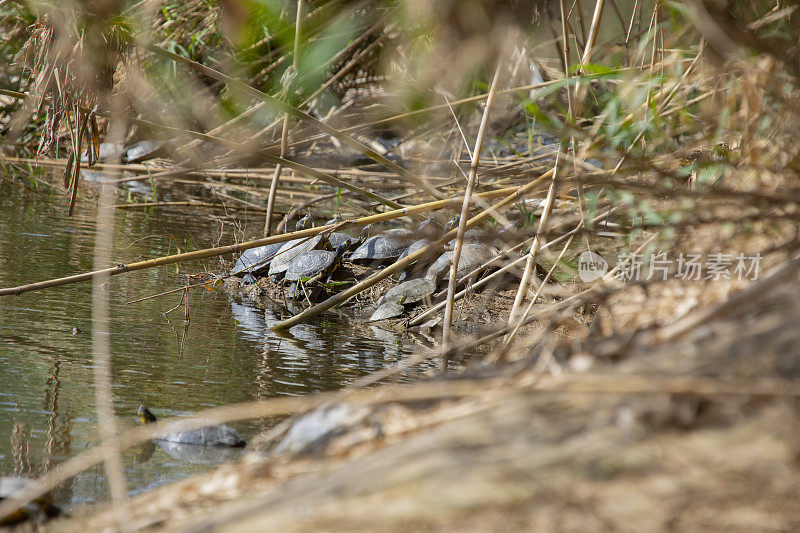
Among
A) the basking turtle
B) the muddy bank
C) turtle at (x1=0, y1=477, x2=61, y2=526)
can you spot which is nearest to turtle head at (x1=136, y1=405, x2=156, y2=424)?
turtle at (x1=0, y1=477, x2=61, y2=526)

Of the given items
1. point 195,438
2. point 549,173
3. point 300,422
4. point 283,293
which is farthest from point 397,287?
point 300,422

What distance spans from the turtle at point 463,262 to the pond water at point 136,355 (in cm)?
68

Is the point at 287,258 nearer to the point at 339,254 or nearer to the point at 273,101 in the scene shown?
the point at 339,254

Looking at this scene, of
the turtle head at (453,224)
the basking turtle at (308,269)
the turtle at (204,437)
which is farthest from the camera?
the basking turtle at (308,269)

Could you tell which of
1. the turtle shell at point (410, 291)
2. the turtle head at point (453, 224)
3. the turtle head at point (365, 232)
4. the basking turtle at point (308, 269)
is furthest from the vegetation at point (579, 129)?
the basking turtle at point (308, 269)

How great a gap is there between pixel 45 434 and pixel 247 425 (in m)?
0.59

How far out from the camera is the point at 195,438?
2.39 m

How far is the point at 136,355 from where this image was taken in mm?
3252

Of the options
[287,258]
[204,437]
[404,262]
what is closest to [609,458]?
[204,437]

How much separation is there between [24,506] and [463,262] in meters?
3.50

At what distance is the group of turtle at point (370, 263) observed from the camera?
4664mm

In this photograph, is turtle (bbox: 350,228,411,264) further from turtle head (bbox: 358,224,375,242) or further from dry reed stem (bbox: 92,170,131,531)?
dry reed stem (bbox: 92,170,131,531)

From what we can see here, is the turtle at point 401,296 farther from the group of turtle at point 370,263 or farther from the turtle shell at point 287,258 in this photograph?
the turtle shell at point 287,258

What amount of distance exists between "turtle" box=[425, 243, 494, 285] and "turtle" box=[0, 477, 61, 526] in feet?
10.4
